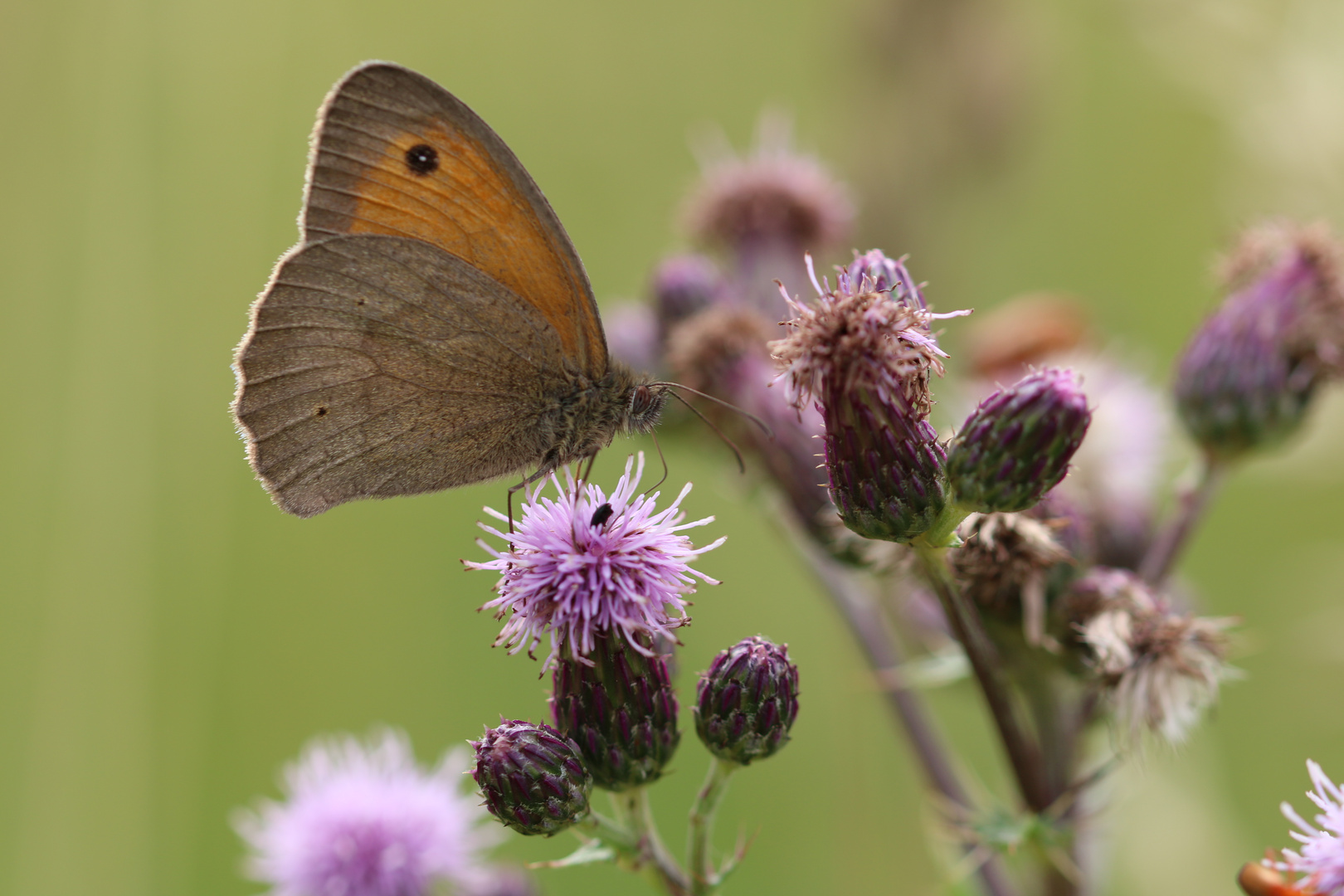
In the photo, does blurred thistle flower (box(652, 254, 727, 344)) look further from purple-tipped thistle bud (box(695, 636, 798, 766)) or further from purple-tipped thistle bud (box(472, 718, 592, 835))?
purple-tipped thistle bud (box(472, 718, 592, 835))

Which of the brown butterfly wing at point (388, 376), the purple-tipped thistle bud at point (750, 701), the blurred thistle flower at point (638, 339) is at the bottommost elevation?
the purple-tipped thistle bud at point (750, 701)

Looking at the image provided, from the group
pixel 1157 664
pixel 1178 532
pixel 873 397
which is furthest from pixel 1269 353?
pixel 873 397

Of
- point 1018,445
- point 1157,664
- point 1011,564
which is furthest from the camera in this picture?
point 1011,564

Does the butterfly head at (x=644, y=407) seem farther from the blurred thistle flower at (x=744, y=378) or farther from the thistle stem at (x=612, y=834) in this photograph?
the thistle stem at (x=612, y=834)

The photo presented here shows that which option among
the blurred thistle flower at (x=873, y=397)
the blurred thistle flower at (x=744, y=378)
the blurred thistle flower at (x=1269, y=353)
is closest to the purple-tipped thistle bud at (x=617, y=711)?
the blurred thistle flower at (x=873, y=397)

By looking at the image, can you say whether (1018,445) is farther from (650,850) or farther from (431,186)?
(431,186)

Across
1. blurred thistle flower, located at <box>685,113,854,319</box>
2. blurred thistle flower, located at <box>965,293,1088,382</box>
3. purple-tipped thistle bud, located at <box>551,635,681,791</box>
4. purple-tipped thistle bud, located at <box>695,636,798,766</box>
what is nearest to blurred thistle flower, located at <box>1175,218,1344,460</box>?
blurred thistle flower, located at <box>965,293,1088,382</box>
